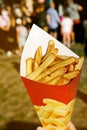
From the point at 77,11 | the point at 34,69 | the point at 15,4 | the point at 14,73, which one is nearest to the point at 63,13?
the point at 77,11

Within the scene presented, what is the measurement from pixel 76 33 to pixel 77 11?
2.45ft

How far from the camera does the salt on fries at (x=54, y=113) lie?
247cm

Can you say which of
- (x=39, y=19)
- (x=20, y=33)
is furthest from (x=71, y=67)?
(x=39, y=19)

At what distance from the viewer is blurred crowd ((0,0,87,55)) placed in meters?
10.9

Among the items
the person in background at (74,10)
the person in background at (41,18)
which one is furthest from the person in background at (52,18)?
the person in background at (74,10)

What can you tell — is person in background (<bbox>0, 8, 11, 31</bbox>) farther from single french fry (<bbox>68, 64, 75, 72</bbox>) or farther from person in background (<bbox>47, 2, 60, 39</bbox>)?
single french fry (<bbox>68, 64, 75, 72</bbox>)

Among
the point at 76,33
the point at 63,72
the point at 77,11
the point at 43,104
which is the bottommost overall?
the point at 76,33

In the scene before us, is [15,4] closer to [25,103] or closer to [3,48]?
[3,48]

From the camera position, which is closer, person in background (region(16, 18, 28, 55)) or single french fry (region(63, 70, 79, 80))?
single french fry (region(63, 70, 79, 80))

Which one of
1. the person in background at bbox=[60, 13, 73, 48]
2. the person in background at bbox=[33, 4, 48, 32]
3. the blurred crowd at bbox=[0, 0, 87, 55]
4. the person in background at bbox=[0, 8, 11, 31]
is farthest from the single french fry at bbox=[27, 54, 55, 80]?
the person in background at bbox=[33, 4, 48, 32]

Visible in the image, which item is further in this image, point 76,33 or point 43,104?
point 76,33

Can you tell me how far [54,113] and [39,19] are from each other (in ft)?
29.1

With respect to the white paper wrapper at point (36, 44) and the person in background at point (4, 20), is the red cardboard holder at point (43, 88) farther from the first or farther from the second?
the person in background at point (4, 20)

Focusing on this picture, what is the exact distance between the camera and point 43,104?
250 cm
